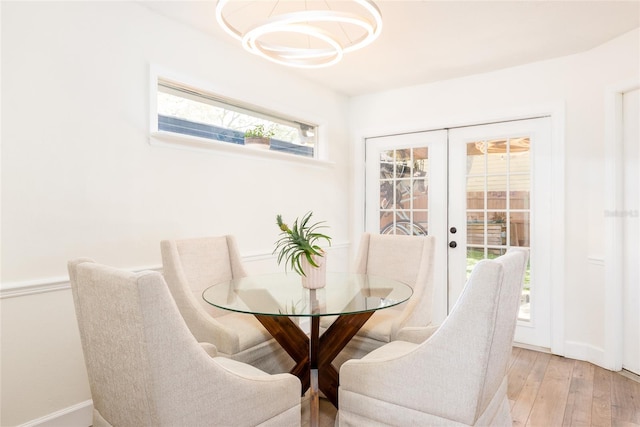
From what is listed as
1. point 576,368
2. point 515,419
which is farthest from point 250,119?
point 576,368

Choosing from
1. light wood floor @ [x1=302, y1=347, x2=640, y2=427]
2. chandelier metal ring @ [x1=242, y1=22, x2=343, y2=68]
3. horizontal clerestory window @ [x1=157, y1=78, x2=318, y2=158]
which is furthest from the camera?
horizontal clerestory window @ [x1=157, y1=78, x2=318, y2=158]

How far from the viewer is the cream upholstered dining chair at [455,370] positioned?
1.36 metres

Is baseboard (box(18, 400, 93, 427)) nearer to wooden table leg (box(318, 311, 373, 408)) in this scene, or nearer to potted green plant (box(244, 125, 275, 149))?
wooden table leg (box(318, 311, 373, 408))

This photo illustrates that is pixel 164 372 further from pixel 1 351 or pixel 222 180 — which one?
pixel 222 180

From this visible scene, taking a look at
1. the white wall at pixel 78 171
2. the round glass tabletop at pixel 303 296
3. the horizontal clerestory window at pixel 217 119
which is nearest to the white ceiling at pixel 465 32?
the white wall at pixel 78 171

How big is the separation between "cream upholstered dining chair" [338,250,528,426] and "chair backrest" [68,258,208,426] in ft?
2.33

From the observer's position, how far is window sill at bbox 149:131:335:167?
2.59 meters

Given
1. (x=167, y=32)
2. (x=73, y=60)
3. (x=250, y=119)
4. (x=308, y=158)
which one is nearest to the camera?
(x=73, y=60)

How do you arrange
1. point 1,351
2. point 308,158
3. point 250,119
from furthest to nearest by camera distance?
point 308,158, point 250,119, point 1,351

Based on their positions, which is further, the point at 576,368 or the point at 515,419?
the point at 576,368

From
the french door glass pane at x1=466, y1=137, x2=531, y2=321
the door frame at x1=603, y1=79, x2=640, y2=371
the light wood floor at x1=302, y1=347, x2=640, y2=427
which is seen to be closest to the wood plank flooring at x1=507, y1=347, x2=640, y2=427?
the light wood floor at x1=302, y1=347, x2=640, y2=427

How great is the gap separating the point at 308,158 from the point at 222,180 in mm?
1010

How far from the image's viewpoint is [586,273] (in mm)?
3137

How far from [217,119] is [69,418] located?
2.16 metres
